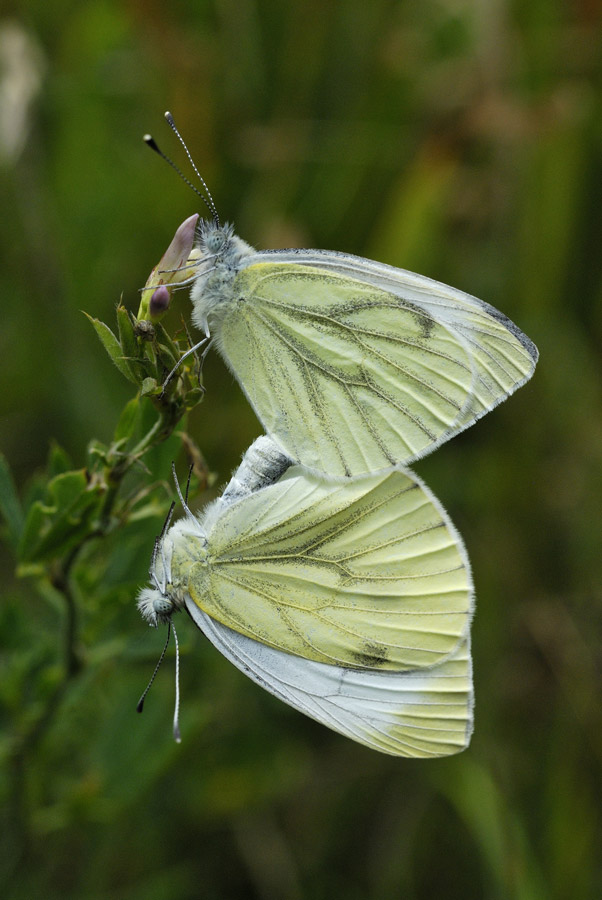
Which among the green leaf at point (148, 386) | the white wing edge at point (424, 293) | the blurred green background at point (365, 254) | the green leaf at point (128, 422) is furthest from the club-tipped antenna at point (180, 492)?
the blurred green background at point (365, 254)

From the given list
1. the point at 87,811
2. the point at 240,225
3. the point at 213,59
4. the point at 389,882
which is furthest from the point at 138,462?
the point at 213,59

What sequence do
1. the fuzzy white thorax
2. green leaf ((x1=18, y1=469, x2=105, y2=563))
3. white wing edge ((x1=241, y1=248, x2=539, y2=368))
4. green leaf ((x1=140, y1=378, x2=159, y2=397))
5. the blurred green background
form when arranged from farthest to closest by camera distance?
the blurred green background, white wing edge ((x1=241, y1=248, x2=539, y2=368)), the fuzzy white thorax, green leaf ((x1=18, y1=469, x2=105, y2=563)), green leaf ((x1=140, y1=378, x2=159, y2=397))

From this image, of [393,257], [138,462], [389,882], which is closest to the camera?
[138,462]

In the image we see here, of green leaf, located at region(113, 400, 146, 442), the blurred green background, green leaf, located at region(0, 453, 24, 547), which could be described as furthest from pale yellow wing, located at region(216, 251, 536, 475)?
the blurred green background

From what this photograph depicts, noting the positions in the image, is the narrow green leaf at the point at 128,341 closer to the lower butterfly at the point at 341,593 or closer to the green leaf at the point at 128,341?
the green leaf at the point at 128,341

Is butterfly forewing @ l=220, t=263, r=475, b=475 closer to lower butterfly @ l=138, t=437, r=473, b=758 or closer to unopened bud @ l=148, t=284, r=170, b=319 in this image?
lower butterfly @ l=138, t=437, r=473, b=758

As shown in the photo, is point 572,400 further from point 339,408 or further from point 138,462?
point 138,462
